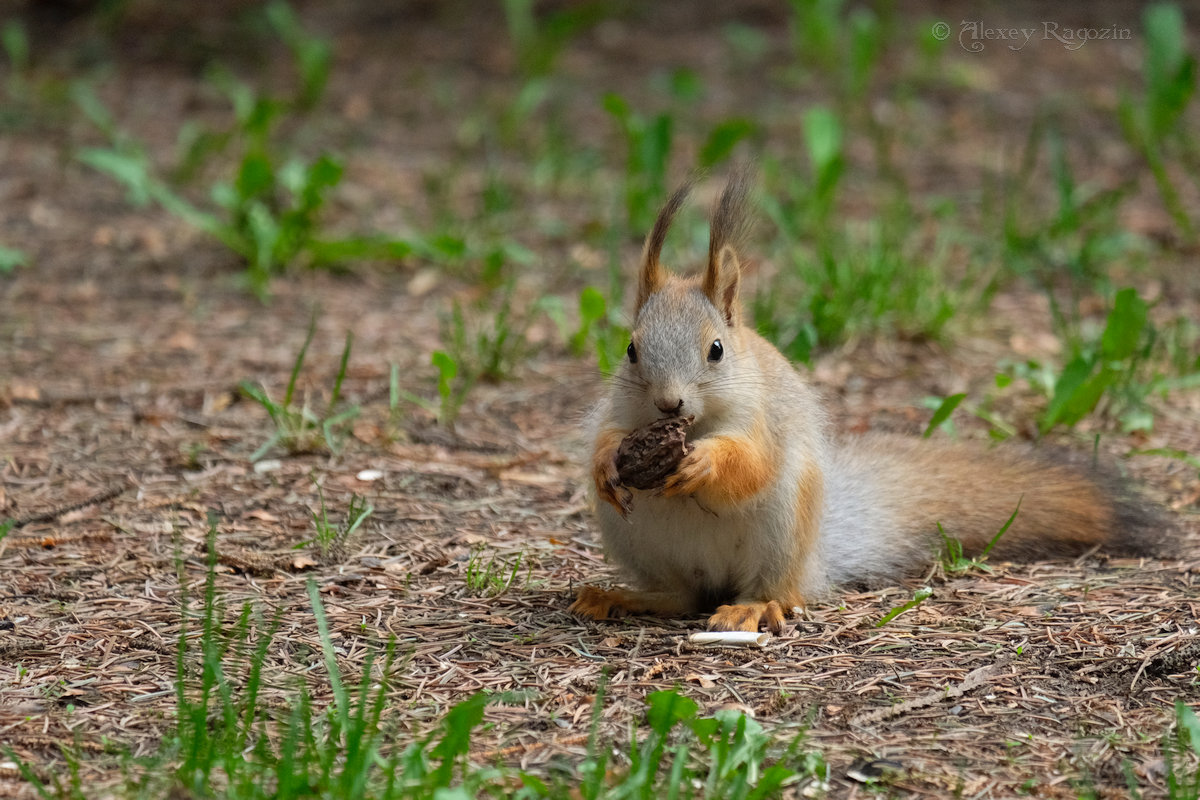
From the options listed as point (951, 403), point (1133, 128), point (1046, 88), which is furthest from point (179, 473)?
point (1046, 88)

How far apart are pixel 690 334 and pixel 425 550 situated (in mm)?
839

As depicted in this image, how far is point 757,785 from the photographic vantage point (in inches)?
75.8

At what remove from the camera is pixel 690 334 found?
270 cm

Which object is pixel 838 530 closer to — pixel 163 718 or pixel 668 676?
pixel 668 676

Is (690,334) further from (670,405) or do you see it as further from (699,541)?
(699,541)

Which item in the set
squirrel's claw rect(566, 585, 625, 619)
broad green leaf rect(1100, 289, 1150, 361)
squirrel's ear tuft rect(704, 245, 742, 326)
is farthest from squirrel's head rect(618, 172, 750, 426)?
broad green leaf rect(1100, 289, 1150, 361)

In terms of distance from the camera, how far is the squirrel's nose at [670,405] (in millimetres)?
2609

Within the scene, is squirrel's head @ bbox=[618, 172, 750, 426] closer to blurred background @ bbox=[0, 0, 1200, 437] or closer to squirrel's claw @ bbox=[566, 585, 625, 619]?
blurred background @ bbox=[0, 0, 1200, 437]

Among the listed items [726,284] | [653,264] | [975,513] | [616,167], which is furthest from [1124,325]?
[616,167]

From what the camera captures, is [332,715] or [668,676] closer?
[332,715]

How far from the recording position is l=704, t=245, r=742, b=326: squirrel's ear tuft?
2.83 metres

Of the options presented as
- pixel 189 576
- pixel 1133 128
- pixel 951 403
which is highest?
pixel 1133 128

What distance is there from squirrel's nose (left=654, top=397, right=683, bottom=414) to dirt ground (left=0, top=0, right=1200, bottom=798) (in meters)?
0.46

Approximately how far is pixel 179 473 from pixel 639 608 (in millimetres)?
1319
